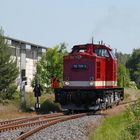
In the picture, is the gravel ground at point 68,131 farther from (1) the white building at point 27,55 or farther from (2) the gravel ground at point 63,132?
(1) the white building at point 27,55

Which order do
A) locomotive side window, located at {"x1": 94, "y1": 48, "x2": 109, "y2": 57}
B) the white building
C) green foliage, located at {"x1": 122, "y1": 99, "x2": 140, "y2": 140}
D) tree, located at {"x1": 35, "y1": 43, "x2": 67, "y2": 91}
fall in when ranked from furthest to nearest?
the white building
tree, located at {"x1": 35, "y1": 43, "x2": 67, "y2": 91}
locomotive side window, located at {"x1": 94, "y1": 48, "x2": 109, "y2": 57}
green foliage, located at {"x1": 122, "y1": 99, "x2": 140, "y2": 140}

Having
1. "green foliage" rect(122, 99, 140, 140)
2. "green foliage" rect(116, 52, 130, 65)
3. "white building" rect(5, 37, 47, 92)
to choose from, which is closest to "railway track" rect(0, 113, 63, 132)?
"green foliage" rect(122, 99, 140, 140)

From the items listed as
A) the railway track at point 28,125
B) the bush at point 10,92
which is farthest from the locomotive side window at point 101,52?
the bush at point 10,92

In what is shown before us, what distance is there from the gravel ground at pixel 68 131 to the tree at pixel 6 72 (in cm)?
1421

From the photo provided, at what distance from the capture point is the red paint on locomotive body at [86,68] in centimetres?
2661

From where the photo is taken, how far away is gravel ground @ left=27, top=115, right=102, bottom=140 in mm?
15773

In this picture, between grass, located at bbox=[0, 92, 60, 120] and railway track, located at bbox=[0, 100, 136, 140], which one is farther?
grass, located at bbox=[0, 92, 60, 120]

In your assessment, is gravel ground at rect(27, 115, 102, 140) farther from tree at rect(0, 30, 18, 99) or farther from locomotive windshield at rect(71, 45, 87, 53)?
tree at rect(0, 30, 18, 99)

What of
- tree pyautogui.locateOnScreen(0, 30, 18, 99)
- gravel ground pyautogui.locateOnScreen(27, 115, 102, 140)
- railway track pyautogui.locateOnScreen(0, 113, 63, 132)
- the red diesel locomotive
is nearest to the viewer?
gravel ground pyautogui.locateOnScreen(27, 115, 102, 140)

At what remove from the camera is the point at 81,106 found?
27.0 meters

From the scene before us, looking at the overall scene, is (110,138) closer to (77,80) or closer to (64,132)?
(64,132)

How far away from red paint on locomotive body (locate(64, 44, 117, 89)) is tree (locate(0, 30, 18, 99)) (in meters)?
8.12

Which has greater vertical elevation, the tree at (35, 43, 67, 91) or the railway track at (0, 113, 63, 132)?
the tree at (35, 43, 67, 91)

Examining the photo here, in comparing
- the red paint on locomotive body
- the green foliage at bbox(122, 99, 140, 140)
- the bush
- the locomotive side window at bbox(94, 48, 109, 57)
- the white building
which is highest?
the white building
